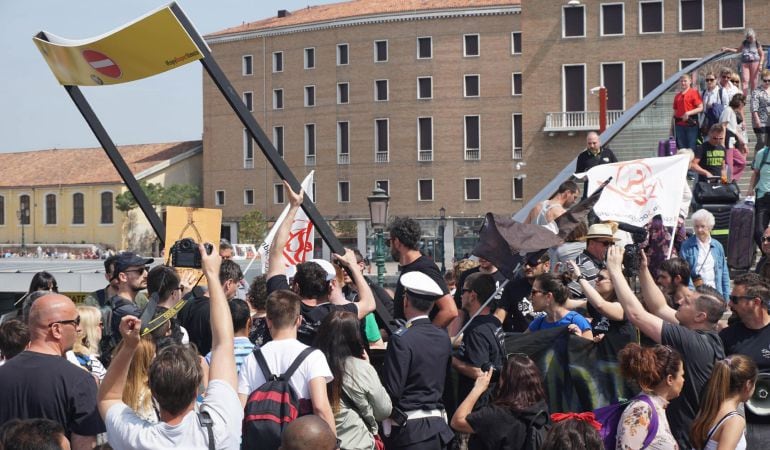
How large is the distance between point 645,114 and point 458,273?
12482 mm

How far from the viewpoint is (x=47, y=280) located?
286 inches

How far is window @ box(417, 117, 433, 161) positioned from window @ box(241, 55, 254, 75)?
1262cm

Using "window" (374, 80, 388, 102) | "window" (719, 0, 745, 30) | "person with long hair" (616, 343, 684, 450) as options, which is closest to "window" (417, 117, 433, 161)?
"window" (374, 80, 388, 102)

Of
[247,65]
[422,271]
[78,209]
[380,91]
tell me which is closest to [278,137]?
[247,65]

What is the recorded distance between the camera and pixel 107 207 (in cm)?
7494

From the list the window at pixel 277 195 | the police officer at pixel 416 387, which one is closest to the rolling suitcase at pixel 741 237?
the police officer at pixel 416 387

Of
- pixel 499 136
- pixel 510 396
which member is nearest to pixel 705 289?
pixel 510 396

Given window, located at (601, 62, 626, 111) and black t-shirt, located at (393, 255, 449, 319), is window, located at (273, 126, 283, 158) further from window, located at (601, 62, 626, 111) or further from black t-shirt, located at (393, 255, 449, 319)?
black t-shirt, located at (393, 255, 449, 319)

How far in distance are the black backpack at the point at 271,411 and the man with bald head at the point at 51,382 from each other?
0.64 meters

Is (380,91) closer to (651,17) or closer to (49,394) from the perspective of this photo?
(651,17)

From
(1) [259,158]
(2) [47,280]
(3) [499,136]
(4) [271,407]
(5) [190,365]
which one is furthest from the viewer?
(1) [259,158]

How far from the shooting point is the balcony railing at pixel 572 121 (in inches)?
2142

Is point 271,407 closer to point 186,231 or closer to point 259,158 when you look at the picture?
point 186,231

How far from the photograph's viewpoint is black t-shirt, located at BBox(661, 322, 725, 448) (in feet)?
17.1
